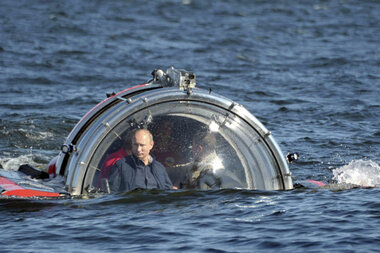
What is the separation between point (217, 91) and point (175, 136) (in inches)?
432

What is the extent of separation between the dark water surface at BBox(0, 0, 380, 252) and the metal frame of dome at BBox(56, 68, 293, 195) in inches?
12.7

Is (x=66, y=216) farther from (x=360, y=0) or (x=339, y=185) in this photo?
(x=360, y=0)

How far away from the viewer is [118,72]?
23078mm

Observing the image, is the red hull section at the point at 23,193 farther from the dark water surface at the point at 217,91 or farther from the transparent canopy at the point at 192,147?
the transparent canopy at the point at 192,147

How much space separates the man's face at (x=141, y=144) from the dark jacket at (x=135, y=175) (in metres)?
0.08

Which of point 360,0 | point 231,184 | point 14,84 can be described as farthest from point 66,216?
point 360,0

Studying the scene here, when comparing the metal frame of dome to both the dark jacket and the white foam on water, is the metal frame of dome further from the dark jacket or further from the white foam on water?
the white foam on water

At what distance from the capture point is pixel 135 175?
9.45 metres

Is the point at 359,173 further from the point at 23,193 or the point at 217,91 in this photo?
the point at 217,91

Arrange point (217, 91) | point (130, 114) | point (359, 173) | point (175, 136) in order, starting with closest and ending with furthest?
1. point (130, 114)
2. point (175, 136)
3. point (359, 173)
4. point (217, 91)

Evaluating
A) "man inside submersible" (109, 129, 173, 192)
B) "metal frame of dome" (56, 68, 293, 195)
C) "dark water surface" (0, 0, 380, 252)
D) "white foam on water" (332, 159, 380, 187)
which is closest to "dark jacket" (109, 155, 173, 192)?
"man inside submersible" (109, 129, 173, 192)

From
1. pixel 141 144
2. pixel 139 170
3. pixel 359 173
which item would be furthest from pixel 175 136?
pixel 359 173

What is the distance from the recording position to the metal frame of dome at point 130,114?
9.23 meters

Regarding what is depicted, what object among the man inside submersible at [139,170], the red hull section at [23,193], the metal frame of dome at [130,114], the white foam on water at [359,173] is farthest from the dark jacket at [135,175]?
the white foam on water at [359,173]
